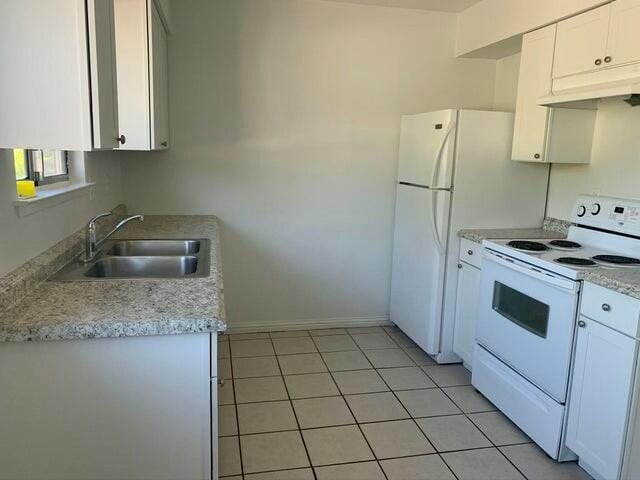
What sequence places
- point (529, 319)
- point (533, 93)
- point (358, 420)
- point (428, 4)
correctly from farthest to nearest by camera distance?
point (428, 4) < point (533, 93) < point (358, 420) < point (529, 319)

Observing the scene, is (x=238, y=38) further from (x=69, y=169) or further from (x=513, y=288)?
(x=513, y=288)

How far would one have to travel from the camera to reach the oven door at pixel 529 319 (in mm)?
2279

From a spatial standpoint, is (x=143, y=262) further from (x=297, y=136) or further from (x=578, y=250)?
(x=578, y=250)

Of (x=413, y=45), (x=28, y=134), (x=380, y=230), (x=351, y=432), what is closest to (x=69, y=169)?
(x=28, y=134)

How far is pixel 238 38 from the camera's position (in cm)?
353

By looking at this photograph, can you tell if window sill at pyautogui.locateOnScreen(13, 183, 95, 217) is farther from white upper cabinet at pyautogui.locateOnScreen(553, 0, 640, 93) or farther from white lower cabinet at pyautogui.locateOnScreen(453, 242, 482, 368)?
white upper cabinet at pyautogui.locateOnScreen(553, 0, 640, 93)

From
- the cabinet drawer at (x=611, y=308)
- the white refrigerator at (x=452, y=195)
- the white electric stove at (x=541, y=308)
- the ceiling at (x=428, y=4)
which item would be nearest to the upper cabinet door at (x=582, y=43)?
the white refrigerator at (x=452, y=195)

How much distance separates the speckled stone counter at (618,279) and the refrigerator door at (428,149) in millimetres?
1170

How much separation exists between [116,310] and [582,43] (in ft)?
8.18

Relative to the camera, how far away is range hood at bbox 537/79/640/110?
222cm

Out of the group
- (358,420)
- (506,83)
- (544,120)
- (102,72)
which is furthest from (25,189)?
(506,83)

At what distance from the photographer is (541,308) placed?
244cm

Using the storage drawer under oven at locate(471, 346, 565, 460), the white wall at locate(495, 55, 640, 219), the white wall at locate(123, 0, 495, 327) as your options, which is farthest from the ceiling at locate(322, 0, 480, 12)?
the storage drawer under oven at locate(471, 346, 565, 460)

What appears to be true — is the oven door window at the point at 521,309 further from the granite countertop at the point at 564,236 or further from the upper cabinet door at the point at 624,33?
the upper cabinet door at the point at 624,33
